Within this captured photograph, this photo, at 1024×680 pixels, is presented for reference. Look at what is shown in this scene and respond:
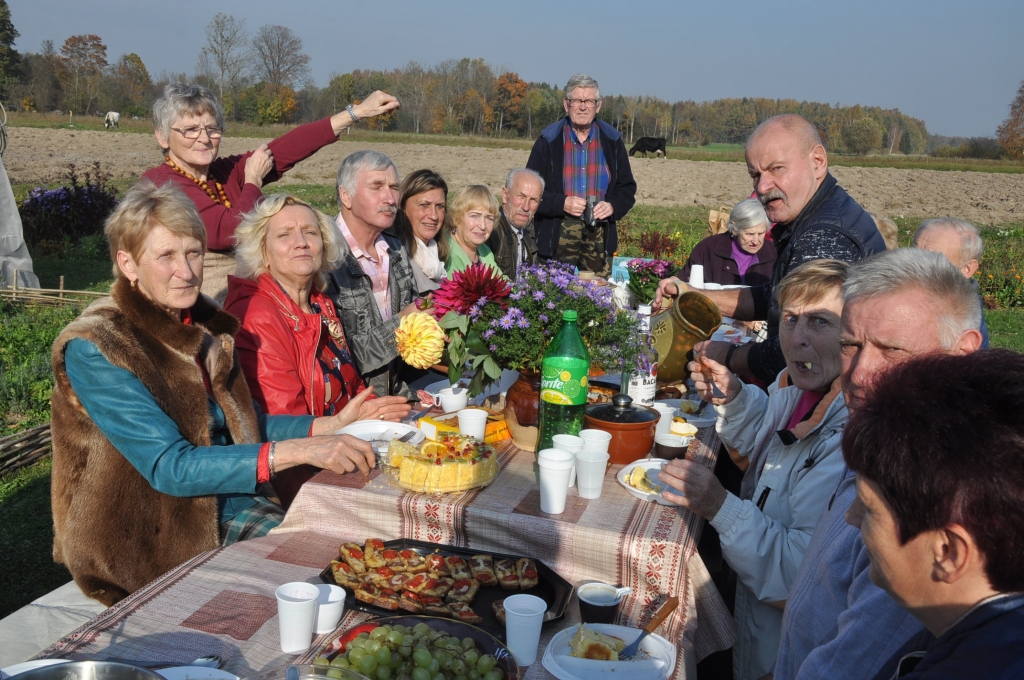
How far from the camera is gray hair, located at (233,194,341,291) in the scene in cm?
375

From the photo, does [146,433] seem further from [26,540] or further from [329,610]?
[26,540]

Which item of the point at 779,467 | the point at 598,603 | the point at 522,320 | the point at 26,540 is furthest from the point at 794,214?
the point at 26,540

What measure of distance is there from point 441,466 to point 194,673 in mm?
993

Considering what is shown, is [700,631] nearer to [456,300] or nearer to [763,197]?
[456,300]

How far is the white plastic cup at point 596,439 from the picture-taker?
2.60 m

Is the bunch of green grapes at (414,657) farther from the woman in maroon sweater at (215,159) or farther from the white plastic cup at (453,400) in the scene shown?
the woman in maroon sweater at (215,159)

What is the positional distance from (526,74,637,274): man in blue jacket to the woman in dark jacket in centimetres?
97

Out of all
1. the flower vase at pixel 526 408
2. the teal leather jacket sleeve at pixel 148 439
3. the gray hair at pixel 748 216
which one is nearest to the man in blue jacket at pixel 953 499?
the flower vase at pixel 526 408

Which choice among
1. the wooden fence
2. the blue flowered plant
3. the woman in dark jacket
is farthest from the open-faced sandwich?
the blue flowered plant

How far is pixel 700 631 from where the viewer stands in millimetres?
2324

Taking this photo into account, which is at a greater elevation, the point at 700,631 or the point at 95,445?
the point at 95,445

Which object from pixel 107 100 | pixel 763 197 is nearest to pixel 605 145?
pixel 763 197

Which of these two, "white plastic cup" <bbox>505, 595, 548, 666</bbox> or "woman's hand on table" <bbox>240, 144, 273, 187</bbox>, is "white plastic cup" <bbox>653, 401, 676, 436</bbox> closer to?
"white plastic cup" <bbox>505, 595, 548, 666</bbox>

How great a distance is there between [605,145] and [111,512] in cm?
590
